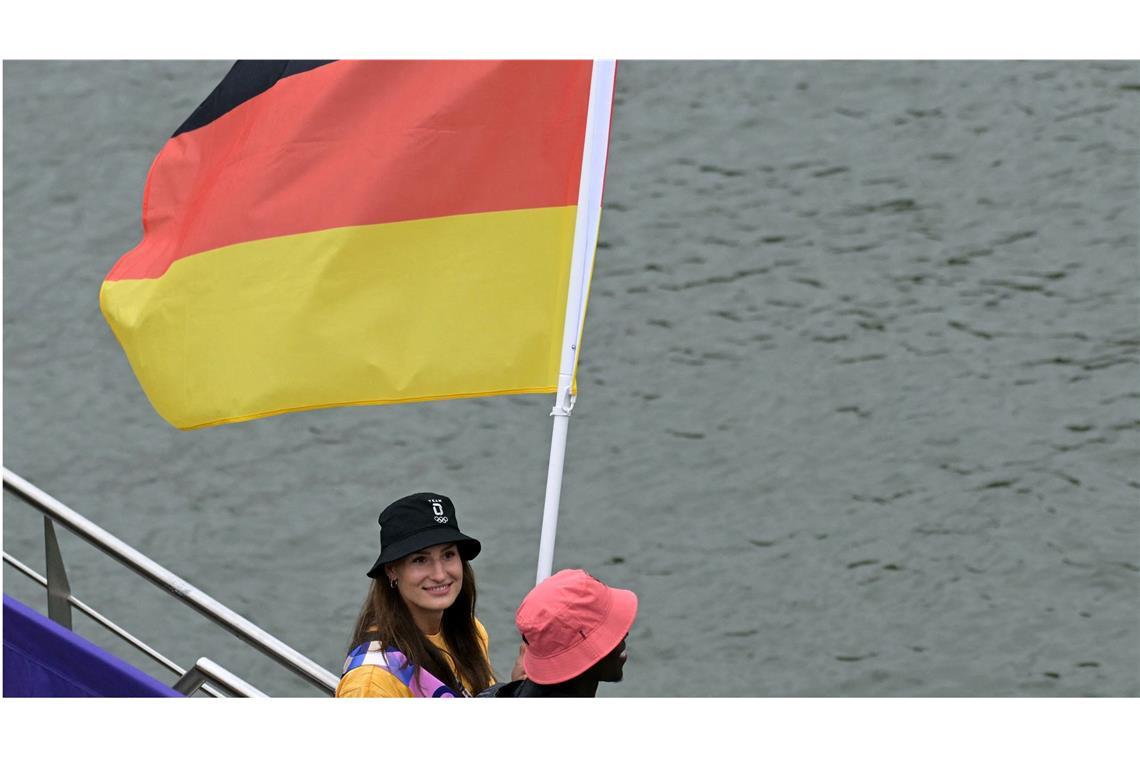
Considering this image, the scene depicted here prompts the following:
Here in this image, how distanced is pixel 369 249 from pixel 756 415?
485 cm

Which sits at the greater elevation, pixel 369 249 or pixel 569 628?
pixel 369 249

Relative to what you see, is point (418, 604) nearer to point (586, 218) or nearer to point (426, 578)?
point (426, 578)

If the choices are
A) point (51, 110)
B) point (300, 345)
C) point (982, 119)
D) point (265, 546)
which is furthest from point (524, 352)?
point (51, 110)

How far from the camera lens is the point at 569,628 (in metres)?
2.73

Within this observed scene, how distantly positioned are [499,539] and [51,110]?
433 centimetres

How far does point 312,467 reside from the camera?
8312 millimetres

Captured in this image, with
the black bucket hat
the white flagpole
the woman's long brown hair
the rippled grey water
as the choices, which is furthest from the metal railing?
the rippled grey water

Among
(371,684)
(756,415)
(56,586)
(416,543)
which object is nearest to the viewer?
(371,684)

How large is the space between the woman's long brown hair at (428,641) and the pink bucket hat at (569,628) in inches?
13.3

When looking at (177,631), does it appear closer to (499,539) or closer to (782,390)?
(499,539)

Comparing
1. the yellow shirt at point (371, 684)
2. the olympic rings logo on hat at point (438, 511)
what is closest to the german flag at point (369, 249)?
the olympic rings logo on hat at point (438, 511)

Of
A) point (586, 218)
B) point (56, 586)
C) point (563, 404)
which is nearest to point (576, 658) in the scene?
point (563, 404)

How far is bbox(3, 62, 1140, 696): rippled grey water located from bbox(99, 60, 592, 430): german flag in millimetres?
3876

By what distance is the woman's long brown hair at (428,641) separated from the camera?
303 cm
